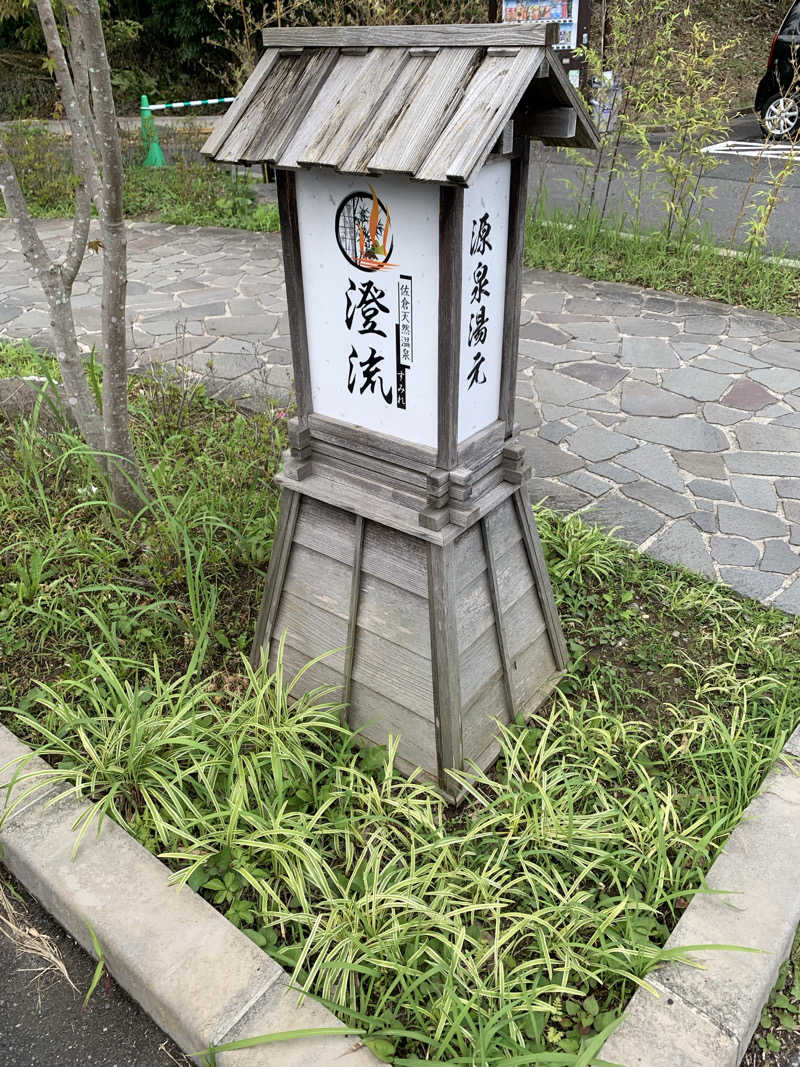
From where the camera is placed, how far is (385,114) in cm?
187

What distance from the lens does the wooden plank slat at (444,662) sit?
230 centimetres

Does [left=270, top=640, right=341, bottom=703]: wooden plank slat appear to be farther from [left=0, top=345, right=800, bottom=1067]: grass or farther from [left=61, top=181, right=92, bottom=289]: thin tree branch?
[left=61, top=181, right=92, bottom=289]: thin tree branch

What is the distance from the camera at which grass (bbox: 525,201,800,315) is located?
21.4 feet

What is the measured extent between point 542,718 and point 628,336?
416cm

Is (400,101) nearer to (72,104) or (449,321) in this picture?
(449,321)

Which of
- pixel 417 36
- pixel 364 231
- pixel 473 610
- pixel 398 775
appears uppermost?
pixel 417 36

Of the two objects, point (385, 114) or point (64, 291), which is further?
point (64, 291)

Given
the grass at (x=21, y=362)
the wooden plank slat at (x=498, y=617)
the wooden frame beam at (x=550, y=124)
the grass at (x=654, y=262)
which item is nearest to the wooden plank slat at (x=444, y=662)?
the wooden plank slat at (x=498, y=617)

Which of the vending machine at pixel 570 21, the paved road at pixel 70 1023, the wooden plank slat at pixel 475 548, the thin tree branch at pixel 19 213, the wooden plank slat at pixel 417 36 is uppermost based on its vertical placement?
the vending machine at pixel 570 21

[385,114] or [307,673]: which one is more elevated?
[385,114]

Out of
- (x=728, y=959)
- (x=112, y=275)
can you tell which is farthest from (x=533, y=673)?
(x=112, y=275)

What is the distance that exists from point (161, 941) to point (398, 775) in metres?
0.87

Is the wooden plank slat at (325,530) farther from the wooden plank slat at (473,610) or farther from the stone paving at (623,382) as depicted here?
the stone paving at (623,382)

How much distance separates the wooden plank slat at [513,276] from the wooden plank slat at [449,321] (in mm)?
256
